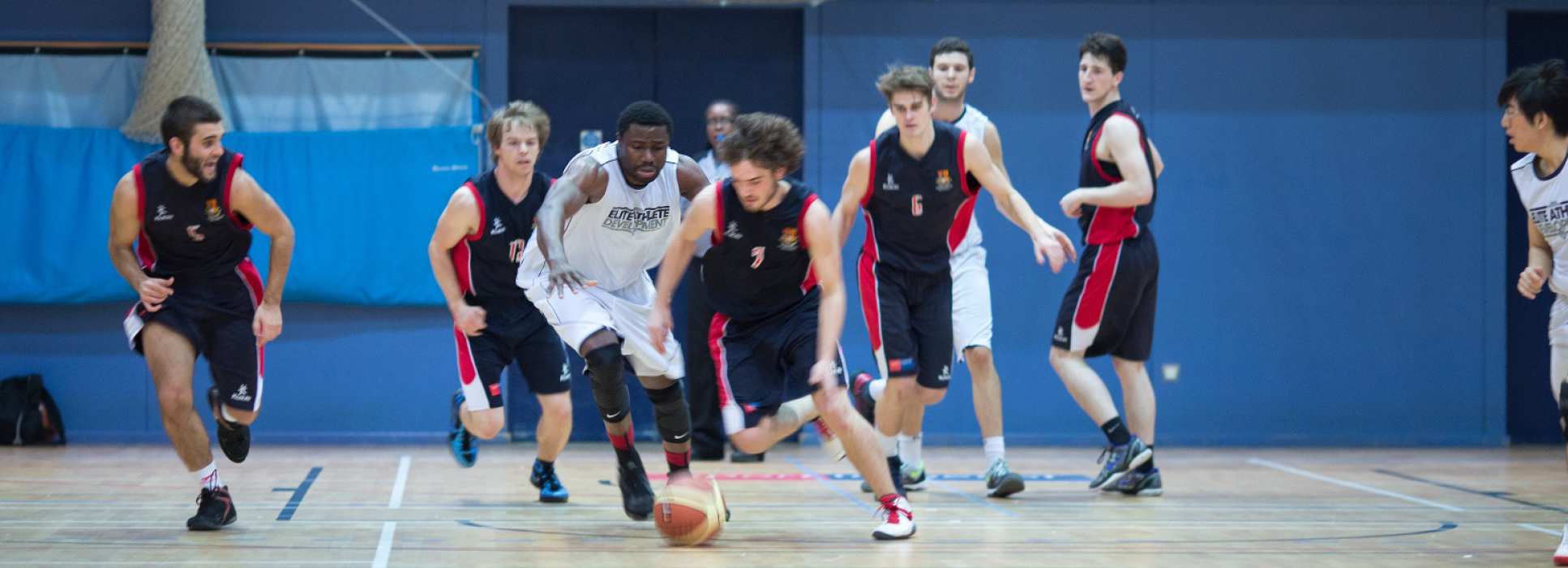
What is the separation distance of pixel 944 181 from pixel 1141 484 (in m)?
1.79

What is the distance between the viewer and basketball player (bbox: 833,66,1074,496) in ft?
18.6

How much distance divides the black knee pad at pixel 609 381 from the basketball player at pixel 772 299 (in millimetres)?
300

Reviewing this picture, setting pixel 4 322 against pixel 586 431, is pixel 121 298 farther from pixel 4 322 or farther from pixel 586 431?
pixel 586 431

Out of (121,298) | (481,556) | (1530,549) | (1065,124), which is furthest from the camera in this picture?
(1065,124)

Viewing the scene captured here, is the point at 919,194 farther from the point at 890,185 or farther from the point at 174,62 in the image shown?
the point at 174,62

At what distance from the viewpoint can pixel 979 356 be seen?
659 cm

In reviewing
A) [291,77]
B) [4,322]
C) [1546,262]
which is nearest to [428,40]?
[291,77]

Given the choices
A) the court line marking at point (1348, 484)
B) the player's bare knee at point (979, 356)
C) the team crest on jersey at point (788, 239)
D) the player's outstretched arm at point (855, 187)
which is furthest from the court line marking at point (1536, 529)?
the team crest on jersey at point (788, 239)

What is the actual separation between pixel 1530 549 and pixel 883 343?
230 cm

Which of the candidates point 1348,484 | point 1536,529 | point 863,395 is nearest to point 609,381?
point 863,395

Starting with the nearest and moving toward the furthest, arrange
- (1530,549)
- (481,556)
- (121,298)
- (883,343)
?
1. (481,556)
2. (1530,549)
3. (883,343)
4. (121,298)

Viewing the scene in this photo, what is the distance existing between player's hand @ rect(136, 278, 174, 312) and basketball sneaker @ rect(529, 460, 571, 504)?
5.49 feet

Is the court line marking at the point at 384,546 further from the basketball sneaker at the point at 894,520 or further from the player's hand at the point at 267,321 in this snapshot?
the basketball sneaker at the point at 894,520

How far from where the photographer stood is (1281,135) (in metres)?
9.78
